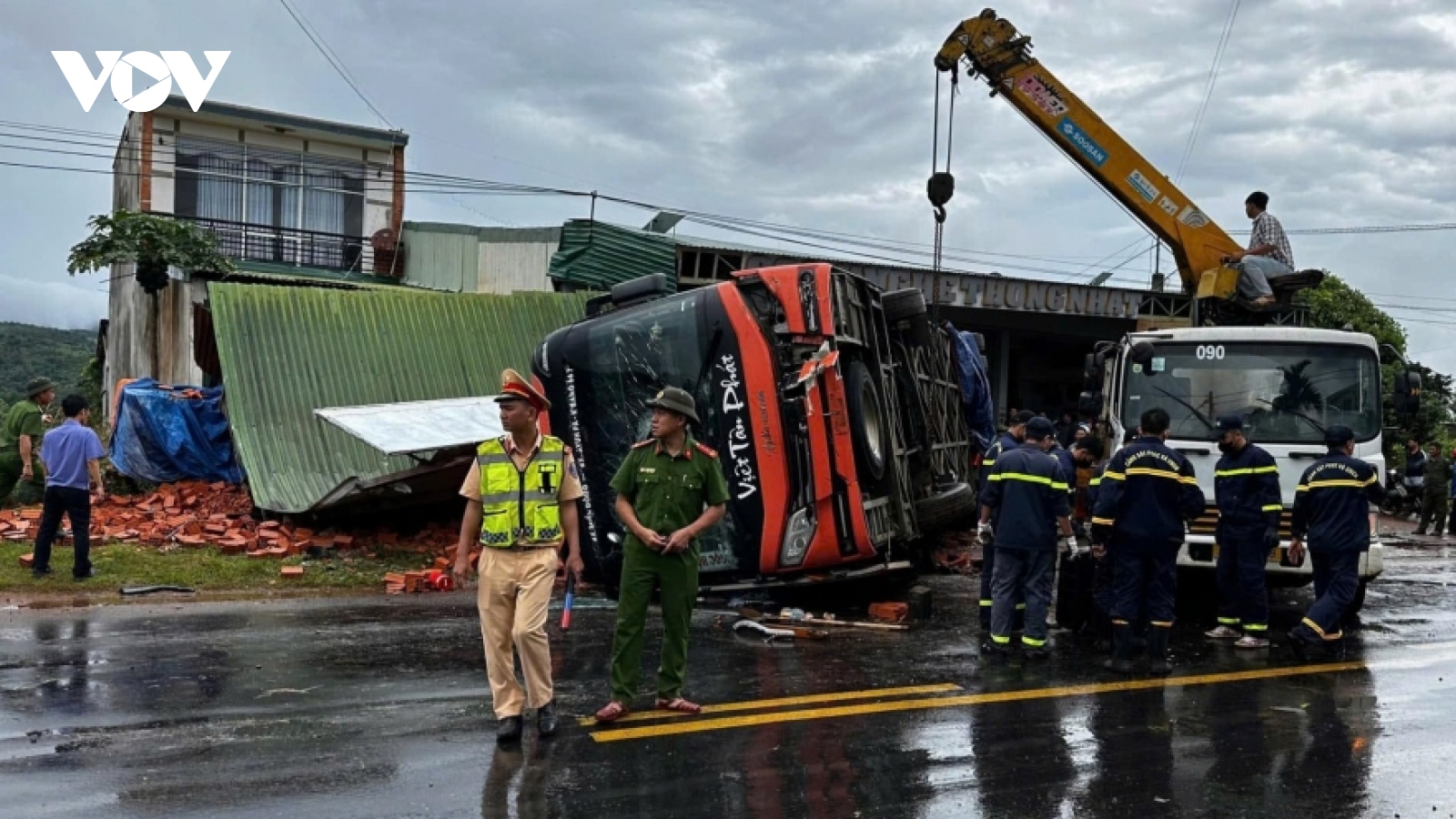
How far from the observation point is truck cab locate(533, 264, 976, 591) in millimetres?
8078

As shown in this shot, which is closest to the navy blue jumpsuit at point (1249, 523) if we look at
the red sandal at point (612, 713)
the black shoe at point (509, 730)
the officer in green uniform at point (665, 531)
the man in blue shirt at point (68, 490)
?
the officer in green uniform at point (665, 531)

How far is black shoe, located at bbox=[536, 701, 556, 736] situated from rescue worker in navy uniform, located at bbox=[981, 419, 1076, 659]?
3286mm

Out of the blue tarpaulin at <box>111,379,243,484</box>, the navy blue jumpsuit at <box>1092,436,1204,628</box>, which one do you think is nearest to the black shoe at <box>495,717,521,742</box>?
the navy blue jumpsuit at <box>1092,436,1204,628</box>

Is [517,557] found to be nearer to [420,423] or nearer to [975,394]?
[420,423]

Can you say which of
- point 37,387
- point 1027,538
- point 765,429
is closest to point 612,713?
point 765,429

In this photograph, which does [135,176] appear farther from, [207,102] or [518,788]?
[518,788]

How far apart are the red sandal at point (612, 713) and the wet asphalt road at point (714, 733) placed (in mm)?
141

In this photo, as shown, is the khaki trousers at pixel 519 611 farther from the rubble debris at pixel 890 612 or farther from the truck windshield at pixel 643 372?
the rubble debris at pixel 890 612

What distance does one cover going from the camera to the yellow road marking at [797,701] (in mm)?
5875

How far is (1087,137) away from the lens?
14086mm

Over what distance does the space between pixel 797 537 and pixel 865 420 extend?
100cm

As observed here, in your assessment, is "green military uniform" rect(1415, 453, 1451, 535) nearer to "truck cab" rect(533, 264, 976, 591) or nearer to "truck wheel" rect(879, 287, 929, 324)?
"truck wheel" rect(879, 287, 929, 324)

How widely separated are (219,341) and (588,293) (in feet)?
18.0

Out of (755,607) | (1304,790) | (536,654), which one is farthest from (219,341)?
(1304,790)
